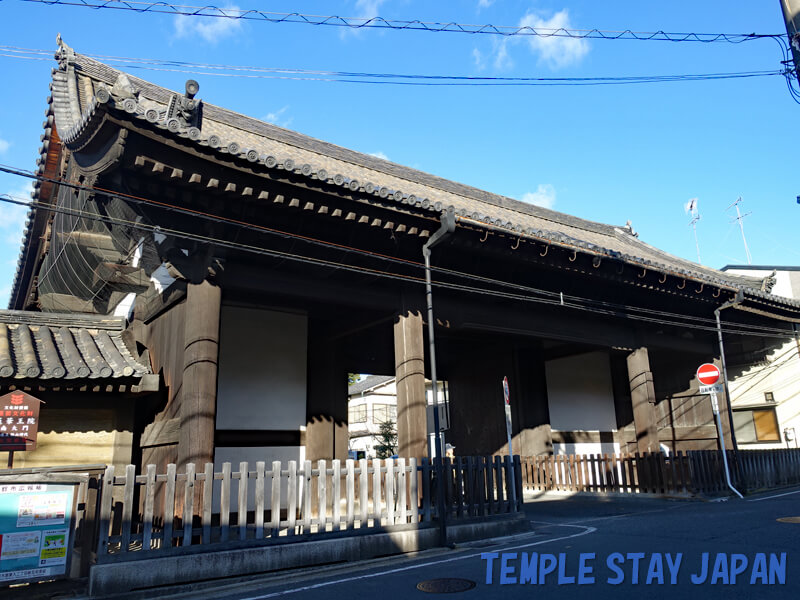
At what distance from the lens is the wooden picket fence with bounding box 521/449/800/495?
525 inches

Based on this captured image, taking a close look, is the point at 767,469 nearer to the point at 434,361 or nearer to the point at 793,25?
the point at 434,361

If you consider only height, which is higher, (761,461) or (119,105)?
(119,105)

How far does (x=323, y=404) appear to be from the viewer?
11531 millimetres

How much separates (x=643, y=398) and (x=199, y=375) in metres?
11.2

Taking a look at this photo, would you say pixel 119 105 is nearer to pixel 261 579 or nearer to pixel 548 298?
pixel 261 579

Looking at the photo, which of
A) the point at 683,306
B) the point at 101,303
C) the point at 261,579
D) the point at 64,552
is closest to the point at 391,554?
the point at 261,579

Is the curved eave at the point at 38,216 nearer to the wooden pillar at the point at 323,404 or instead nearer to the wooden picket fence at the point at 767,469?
the wooden pillar at the point at 323,404

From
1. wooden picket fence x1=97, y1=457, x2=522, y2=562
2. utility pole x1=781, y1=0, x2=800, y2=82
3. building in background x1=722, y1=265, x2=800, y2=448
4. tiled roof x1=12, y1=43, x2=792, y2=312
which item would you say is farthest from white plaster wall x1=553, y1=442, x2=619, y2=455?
utility pole x1=781, y1=0, x2=800, y2=82

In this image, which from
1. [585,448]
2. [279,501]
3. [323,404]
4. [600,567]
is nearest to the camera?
[600,567]

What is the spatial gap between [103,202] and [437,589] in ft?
22.9

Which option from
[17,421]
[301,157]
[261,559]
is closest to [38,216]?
[301,157]

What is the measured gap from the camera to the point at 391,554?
808 cm

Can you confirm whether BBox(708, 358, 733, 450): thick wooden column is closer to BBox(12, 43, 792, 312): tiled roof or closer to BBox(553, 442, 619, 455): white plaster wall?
BBox(553, 442, 619, 455): white plaster wall

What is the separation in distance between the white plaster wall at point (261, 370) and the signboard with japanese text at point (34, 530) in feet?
12.1
